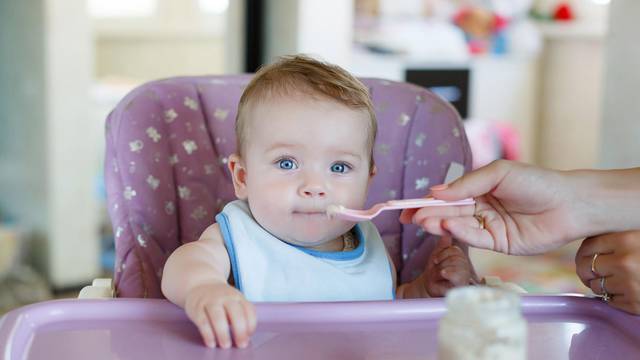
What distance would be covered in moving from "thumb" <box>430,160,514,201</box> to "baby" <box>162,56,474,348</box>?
0.15m

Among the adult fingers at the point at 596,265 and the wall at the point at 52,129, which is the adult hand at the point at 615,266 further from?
the wall at the point at 52,129

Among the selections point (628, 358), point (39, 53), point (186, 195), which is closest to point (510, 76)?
point (39, 53)

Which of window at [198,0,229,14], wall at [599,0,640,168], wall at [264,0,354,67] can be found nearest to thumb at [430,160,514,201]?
wall at [599,0,640,168]

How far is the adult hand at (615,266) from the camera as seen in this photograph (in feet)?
3.48

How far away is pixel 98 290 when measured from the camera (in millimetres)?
1312

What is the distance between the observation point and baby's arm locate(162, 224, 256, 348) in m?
0.91

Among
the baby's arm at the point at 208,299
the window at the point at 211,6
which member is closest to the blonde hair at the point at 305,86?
Answer: the baby's arm at the point at 208,299

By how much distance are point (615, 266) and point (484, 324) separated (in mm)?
441

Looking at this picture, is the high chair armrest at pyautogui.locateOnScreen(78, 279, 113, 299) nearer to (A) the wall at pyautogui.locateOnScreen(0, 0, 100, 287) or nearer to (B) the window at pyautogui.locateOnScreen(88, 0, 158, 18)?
(A) the wall at pyautogui.locateOnScreen(0, 0, 100, 287)

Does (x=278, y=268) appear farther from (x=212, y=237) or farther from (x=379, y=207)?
(x=379, y=207)

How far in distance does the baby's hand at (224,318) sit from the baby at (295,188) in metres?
0.16

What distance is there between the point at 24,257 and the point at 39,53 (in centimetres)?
78

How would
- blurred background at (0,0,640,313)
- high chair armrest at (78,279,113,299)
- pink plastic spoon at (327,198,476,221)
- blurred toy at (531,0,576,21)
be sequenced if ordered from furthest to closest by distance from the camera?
blurred toy at (531,0,576,21)
blurred background at (0,0,640,313)
high chair armrest at (78,279,113,299)
pink plastic spoon at (327,198,476,221)

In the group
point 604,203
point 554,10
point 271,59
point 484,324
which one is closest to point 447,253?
point 604,203
